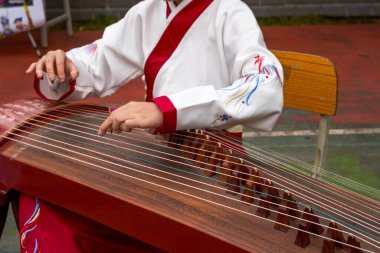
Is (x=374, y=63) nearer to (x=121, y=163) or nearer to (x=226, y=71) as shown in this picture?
(x=226, y=71)

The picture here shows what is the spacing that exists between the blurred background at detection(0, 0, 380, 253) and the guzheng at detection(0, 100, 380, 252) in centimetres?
106

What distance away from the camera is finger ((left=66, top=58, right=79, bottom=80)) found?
4.93 feet

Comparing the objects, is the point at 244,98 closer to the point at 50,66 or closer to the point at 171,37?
the point at 171,37

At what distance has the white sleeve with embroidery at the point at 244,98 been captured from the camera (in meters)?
1.15

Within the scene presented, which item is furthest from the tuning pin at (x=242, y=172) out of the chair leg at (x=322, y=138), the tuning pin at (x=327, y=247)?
the chair leg at (x=322, y=138)

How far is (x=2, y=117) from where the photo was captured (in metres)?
1.38

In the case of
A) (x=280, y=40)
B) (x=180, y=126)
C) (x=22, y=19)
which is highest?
(x=180, y=126)

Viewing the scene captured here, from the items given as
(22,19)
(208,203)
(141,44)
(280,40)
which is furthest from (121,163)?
(280,40)

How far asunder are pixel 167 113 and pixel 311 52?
3666 mm

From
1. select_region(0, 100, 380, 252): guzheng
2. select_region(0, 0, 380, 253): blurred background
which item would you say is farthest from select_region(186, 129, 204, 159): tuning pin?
select_region(0, 0, 380, 253): blurred background

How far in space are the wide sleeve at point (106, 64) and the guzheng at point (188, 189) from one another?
18cm

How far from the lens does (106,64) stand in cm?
166

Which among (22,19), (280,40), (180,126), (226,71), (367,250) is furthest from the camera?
(280,40)

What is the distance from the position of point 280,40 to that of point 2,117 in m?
3.92
